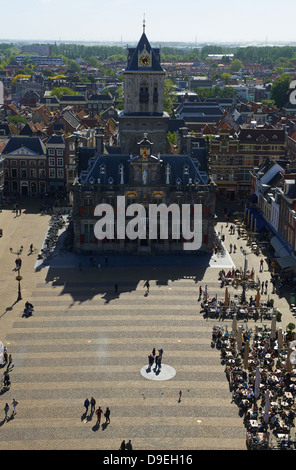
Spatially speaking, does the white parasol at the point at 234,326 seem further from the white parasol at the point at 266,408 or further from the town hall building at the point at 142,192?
the town hall building at the point at 142,192

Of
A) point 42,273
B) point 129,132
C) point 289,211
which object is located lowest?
point 42,273

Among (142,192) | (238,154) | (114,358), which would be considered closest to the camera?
(114,358)

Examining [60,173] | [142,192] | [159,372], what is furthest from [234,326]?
[60,173]

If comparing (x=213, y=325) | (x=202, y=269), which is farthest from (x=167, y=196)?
(x=213, y=325)

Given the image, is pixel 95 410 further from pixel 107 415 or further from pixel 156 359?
pixel 156 359

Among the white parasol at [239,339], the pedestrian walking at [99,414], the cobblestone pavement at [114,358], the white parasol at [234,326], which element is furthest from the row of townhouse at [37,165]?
the pedestrian walking at [99,414]

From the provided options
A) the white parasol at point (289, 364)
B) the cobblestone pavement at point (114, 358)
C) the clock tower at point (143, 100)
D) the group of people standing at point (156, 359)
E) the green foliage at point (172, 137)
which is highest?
the clock tower at point (143, 100)
